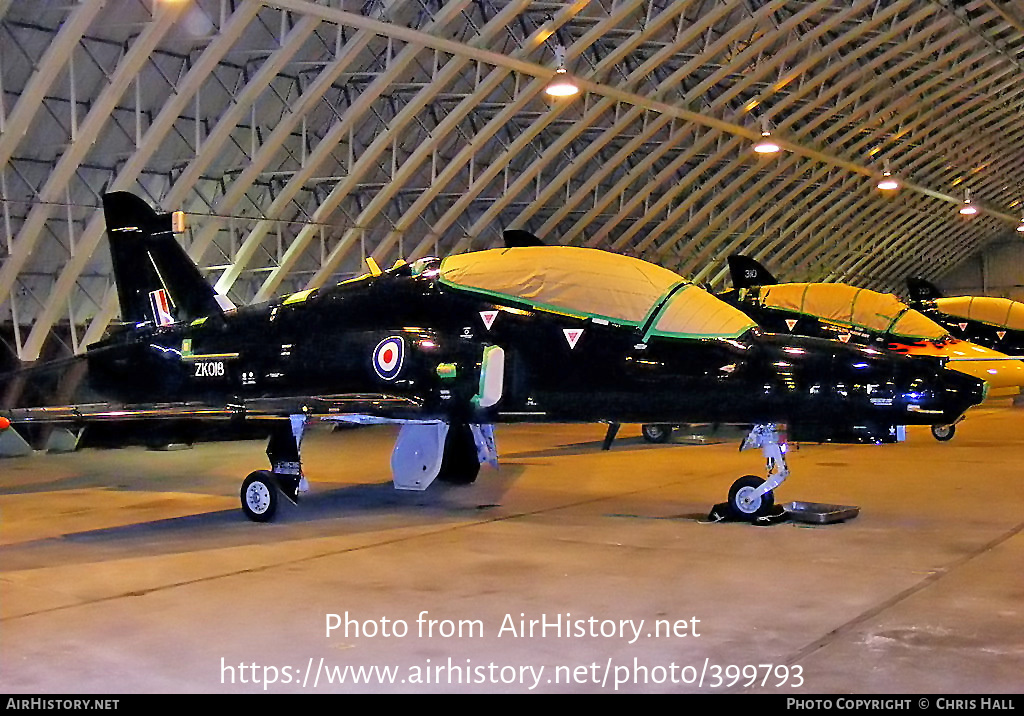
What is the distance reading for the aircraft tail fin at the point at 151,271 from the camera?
507 inches

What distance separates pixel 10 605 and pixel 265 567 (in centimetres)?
160

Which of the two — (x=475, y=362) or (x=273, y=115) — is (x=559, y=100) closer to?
(x=273, y=115)

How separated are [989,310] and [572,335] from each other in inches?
734

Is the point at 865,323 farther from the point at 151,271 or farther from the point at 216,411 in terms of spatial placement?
the point at 216,411

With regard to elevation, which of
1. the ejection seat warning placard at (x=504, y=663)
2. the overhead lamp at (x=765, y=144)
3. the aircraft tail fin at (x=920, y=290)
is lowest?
the ejection seat warning placard at (x=504, y=663)

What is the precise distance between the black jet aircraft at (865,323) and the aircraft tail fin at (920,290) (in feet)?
39.7

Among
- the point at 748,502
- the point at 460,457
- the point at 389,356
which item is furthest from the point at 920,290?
the point at 389,356

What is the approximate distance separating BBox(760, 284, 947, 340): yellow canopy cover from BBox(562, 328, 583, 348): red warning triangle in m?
9.74

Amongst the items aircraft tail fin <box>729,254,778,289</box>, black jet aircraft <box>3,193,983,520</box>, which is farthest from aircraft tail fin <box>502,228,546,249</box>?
black jet aircraft <box>3,193,983,520</box>

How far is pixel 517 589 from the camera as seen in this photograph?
649cm

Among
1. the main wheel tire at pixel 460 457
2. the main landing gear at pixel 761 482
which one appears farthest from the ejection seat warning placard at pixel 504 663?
the main wheel tire at pixel 460 457

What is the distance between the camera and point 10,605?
6.23 m

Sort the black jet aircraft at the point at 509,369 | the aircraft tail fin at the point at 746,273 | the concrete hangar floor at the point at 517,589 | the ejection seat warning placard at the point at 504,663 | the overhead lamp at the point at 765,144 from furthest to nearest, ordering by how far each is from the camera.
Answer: the aircraft tail fin at the point at 746,273 → the overhead lamp at the point at 765,144 → the black jet aircraft at the point at 509,369 → the concrete hangar floor at the point at 517,589 → the ejection seat warning placard at the point at 504,663

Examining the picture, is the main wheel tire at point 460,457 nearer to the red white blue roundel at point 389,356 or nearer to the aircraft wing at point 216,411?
the red white blue roundel at point 389,356
